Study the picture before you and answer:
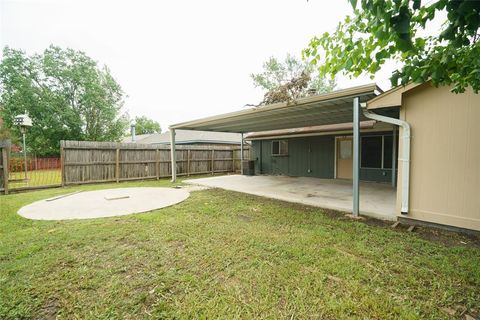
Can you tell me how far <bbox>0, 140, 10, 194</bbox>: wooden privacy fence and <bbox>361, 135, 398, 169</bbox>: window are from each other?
12891 millimetres

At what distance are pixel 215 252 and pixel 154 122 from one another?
4468 centimetres

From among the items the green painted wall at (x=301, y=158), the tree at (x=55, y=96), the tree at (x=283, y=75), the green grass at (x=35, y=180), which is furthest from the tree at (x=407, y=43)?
the tree at (x=55, y=96)

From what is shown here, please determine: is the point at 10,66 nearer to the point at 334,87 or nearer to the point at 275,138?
the point at 275,138

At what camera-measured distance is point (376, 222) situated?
4.07 m

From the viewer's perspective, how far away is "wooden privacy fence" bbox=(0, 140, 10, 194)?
6531mm

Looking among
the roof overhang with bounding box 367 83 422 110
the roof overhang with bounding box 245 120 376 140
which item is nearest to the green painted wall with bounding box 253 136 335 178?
the roof overhang with bounding box 245 120 376 140

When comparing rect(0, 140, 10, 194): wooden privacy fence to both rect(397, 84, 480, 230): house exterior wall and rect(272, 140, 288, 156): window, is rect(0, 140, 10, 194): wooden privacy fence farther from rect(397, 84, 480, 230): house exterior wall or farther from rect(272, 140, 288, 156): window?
Answer: rect(272, 140, 288, 156): window

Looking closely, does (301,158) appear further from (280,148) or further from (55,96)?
(55,96)

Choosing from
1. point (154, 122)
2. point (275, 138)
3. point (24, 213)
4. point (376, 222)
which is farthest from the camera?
point (154, 122)

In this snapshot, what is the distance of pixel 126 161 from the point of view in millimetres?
9578

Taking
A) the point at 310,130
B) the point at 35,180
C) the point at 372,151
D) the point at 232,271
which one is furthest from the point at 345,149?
the point at 35,180

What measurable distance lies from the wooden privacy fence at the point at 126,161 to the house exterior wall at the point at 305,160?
8.52 ft

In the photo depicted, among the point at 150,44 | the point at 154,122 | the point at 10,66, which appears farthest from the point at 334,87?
the point at 154,122

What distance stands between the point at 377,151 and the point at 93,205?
1010cm
